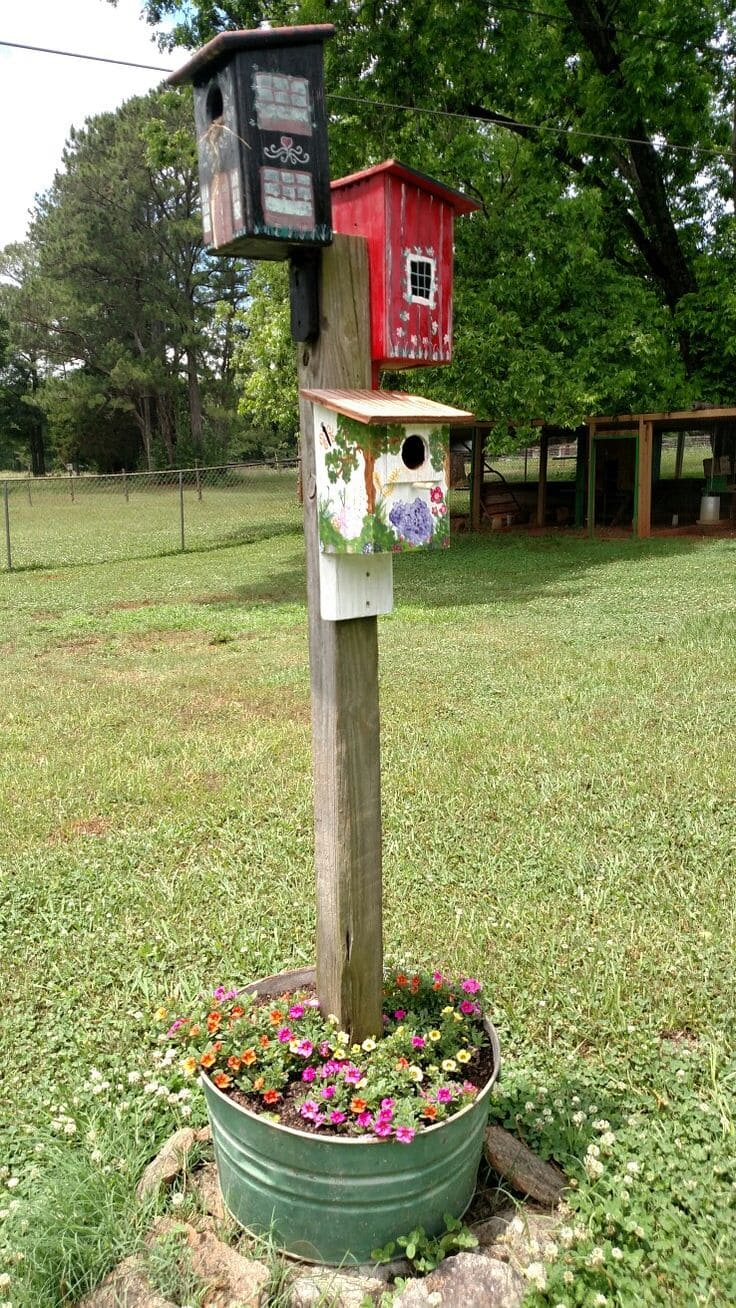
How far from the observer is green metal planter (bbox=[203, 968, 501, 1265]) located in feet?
5.86

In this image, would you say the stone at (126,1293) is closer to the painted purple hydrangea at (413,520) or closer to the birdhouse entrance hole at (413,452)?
the painted purple hydrangea at (413,520)

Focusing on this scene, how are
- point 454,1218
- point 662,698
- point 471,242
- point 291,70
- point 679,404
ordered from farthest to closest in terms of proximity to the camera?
point 679,404
point 471,242
point 662,698
point 454,1218
point 291,70

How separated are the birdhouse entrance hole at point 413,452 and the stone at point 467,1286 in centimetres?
162

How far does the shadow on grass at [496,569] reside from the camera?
10.8m

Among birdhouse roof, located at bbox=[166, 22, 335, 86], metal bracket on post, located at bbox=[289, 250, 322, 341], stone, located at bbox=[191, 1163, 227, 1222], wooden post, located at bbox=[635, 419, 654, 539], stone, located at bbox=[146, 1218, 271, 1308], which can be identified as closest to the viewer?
birdhouse roof, located at bbox=[166, 22, 335, 86]

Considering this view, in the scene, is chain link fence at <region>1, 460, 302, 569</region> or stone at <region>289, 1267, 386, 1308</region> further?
chain link fence at <region>1, 460, 302, 569</region>

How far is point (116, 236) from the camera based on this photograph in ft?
121

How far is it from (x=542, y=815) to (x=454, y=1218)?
2.35m

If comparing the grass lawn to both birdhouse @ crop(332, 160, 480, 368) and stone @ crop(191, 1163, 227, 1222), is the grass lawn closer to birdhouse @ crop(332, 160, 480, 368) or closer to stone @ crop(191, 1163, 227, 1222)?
stone @ crop(191, 1163, 227, 1222)

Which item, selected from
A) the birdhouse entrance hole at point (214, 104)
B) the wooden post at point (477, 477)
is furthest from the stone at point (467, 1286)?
the wooden post at point (477, 477)

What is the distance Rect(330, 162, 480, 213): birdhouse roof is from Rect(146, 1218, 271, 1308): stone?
222 centimetres

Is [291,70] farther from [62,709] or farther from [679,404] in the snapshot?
[679,404]

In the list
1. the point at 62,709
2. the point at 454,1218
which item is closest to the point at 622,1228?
the point at 454,1218

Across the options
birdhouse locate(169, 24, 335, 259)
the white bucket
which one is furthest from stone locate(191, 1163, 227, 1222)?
the white bucket
